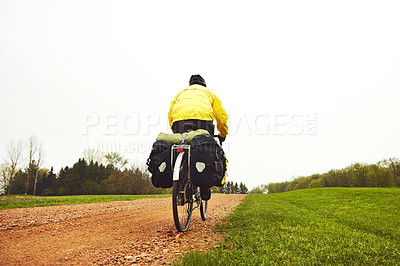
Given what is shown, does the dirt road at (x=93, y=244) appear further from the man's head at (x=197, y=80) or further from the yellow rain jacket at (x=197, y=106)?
the man's head at (x=197, y=80)

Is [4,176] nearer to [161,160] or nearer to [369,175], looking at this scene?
[161,160]

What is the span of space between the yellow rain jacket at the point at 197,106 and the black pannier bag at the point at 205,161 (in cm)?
68

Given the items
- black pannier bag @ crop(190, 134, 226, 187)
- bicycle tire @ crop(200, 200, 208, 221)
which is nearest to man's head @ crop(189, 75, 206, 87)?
black pannier bag @ crop(190, 134, 226, 187)

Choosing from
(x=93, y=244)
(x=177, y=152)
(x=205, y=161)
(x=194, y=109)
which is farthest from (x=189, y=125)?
(x=93, y=244)

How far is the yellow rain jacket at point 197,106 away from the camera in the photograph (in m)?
4.25

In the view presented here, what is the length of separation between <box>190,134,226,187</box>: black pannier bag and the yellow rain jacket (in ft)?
2.22

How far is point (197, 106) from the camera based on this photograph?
429 cm

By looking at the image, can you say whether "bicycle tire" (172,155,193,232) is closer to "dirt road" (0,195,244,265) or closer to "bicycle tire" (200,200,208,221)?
"dirt road" (0,195,244,265)

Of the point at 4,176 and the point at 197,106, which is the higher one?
the point at 197,106

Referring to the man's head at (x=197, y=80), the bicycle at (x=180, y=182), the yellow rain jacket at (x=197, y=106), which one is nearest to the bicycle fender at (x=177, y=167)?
the bicycle at (x=180, y=182)

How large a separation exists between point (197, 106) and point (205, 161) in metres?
1.24

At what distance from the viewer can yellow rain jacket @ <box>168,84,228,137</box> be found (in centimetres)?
425

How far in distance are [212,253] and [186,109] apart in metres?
2.68

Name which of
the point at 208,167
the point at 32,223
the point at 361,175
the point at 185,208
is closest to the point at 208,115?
the point at 208,167
